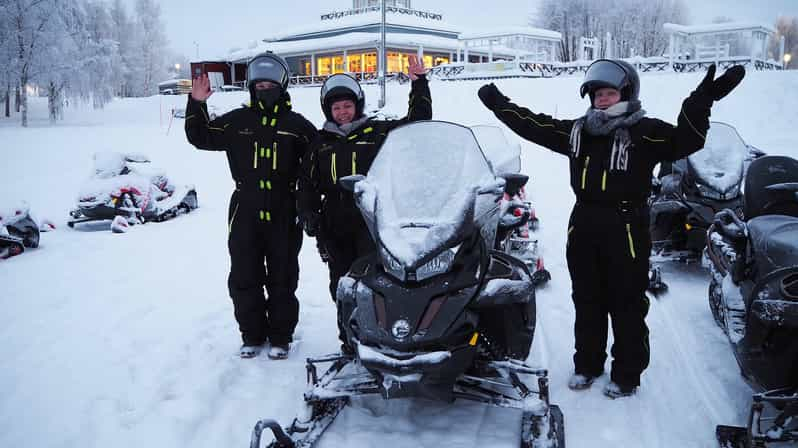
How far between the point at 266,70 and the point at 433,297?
94.0 inches

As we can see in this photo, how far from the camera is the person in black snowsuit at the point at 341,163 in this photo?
155 inches

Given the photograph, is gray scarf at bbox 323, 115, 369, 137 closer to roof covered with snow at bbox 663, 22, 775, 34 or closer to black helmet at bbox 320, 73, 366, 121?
black helmet at bbox 320, 73, 366, 121

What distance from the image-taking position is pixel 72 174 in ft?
50.7

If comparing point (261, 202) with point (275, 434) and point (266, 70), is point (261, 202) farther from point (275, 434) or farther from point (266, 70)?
point (275, 434)

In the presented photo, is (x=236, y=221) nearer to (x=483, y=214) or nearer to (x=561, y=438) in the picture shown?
(x=483, y=214)

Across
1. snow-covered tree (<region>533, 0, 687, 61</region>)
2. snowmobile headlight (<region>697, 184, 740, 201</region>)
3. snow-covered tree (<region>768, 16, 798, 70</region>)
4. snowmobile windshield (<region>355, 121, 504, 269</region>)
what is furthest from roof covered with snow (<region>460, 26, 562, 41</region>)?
snow-covered tree (<region>768, 16, 798, 70</region>)

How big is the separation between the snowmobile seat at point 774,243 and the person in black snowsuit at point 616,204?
61 centimetres

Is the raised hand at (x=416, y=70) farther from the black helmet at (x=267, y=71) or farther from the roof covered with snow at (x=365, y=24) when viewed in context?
the roof covered with snow at (x=365, y=24)

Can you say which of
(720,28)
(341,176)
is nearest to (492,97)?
(341,176)

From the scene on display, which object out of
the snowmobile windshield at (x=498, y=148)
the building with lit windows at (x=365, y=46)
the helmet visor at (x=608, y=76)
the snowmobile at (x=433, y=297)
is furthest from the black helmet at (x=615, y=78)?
the building with lit windows at (x=365, y=46)

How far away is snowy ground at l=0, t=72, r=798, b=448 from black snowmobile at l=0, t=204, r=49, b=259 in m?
0.16

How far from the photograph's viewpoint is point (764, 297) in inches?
112

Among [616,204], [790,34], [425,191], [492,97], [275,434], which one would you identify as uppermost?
[790,34]

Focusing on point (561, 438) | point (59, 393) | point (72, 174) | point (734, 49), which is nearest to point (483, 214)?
point (561, 438)
